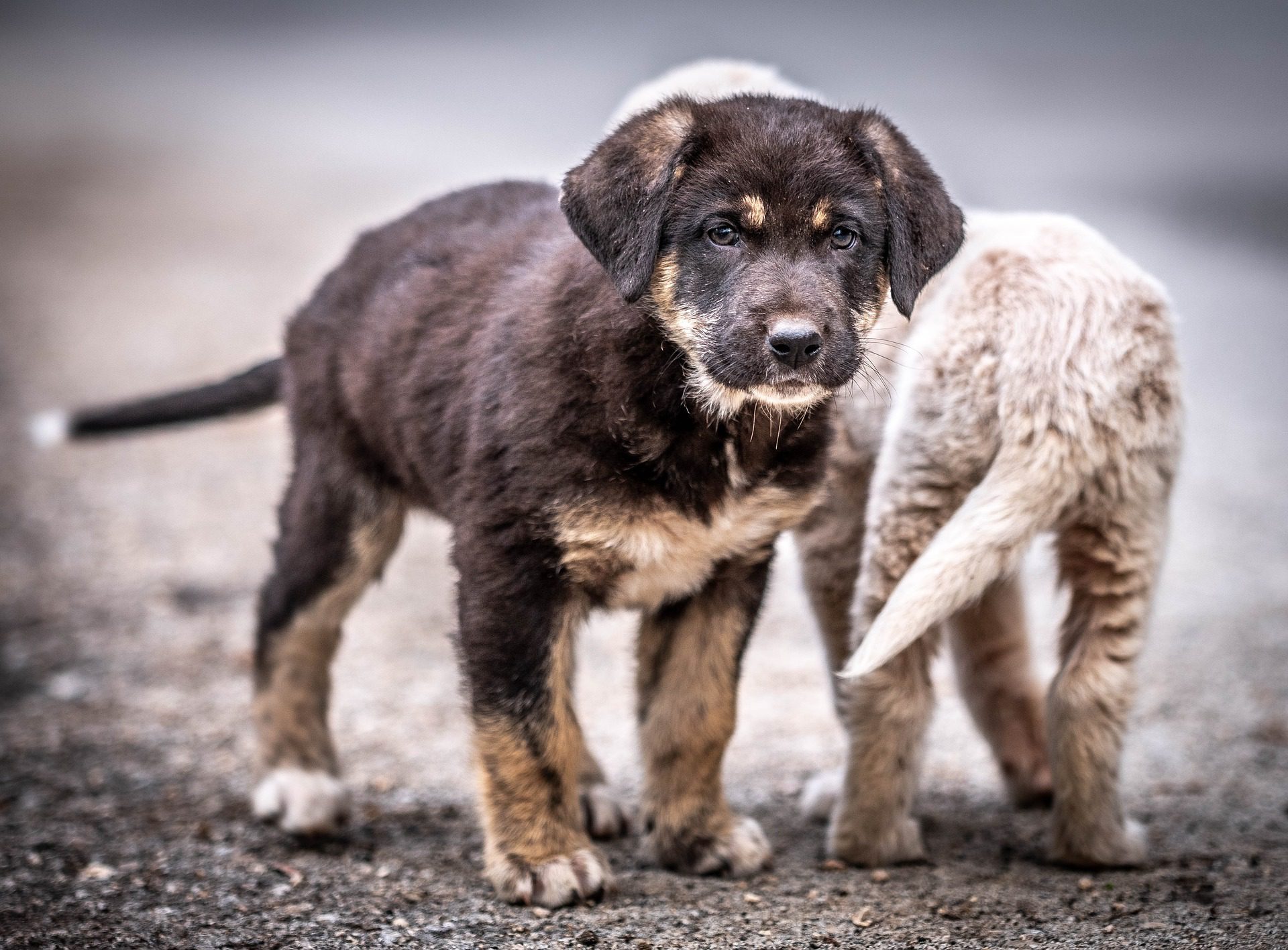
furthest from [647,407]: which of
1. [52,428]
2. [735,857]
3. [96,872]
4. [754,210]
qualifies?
[52,428]

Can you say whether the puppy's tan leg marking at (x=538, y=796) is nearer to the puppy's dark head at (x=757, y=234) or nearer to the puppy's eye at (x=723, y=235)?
the puppy's dark head at (x=757, y=234)

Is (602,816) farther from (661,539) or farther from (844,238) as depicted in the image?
(844,238)

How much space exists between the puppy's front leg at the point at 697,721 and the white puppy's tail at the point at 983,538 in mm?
449

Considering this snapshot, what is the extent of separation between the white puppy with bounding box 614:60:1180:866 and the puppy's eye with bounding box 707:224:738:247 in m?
0.82

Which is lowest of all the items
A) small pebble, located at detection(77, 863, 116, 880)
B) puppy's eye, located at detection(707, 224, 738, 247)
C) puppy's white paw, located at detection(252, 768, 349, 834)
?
small pebble, located at detection(77, 863, 116, 880)

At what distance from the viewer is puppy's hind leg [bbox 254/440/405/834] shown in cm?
522

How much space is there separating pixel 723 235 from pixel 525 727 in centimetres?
157

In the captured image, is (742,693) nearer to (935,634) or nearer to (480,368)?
(935,634)

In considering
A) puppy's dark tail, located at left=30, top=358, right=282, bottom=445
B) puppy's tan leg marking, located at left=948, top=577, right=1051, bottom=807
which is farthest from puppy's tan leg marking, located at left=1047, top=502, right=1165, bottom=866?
puppy's dark tail, located at left=30, top=358, right=282, bottom=445

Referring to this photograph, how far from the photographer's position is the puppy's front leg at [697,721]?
4676 mm

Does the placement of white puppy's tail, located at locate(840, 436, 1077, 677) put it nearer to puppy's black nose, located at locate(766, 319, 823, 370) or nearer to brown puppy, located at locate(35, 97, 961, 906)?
brown puppy, located at locate(35, 97, 961, 906)

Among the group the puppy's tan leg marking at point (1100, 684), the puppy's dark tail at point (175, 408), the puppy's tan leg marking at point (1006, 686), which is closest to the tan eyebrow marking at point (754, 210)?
the puppy's tan leg marking at point (1100, 684)

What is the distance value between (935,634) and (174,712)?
12.2 ft

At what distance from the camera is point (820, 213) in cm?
402
